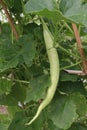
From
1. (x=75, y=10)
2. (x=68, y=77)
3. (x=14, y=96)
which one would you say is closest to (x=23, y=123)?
(x=14, y=96)

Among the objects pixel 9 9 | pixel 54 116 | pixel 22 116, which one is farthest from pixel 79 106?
pixel 9 9

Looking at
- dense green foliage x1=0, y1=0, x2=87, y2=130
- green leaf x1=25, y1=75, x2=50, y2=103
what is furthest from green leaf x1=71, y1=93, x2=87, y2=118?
green leaf x1=25, y1=75, x2=50, y2=103

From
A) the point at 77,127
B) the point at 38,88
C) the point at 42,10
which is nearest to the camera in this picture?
the point at 42,10

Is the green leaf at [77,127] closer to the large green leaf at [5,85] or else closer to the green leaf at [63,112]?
the green leaf at [63,112]

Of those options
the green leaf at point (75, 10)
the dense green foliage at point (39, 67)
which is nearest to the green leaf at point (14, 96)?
the dense green foliage at point (39, 67)

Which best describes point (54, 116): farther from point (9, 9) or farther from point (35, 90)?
point (9, 9)

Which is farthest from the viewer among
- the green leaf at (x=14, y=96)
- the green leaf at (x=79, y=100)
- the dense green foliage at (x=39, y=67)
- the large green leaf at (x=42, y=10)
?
the green leaf at (x=14, y=96)

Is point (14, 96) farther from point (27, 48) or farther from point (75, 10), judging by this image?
point (75, 10)
